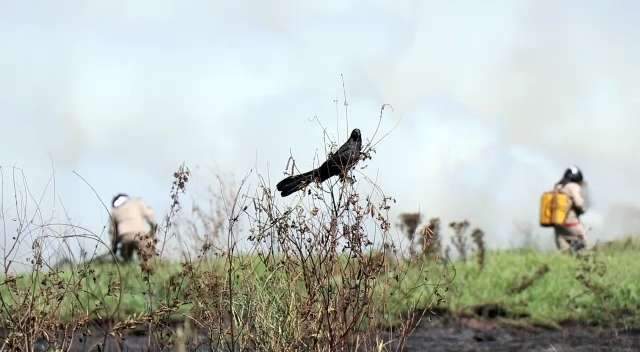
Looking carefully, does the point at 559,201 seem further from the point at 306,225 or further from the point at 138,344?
the point at 306,225

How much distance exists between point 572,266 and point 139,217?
627 cm

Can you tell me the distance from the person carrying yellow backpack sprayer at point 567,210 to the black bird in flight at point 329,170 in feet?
39.1

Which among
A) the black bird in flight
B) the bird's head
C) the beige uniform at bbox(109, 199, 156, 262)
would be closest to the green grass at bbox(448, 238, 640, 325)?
the beige uniform at bbox(109, 199, 156, 262)

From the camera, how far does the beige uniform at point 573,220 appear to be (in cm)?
1764

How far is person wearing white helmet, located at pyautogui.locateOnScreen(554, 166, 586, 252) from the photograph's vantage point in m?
17.6

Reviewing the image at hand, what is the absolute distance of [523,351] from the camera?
10664 millimetres

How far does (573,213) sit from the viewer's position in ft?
58.4

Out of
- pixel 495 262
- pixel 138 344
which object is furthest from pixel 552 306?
pixel 138 344

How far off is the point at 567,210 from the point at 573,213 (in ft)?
0.86

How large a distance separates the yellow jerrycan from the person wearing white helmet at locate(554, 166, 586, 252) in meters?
0.10

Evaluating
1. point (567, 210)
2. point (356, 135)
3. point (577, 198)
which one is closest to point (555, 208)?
point (567, 210)

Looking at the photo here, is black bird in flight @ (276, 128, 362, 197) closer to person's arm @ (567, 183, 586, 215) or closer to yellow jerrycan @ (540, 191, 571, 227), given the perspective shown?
yellow jerrycan @ (540, 191, 571, 227)

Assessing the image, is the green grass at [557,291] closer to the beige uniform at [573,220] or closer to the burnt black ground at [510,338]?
the burnt black ground at [510,338]

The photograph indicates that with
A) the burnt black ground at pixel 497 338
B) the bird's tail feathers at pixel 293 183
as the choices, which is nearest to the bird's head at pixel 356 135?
the bird's tail feathers at pixel 293 183
